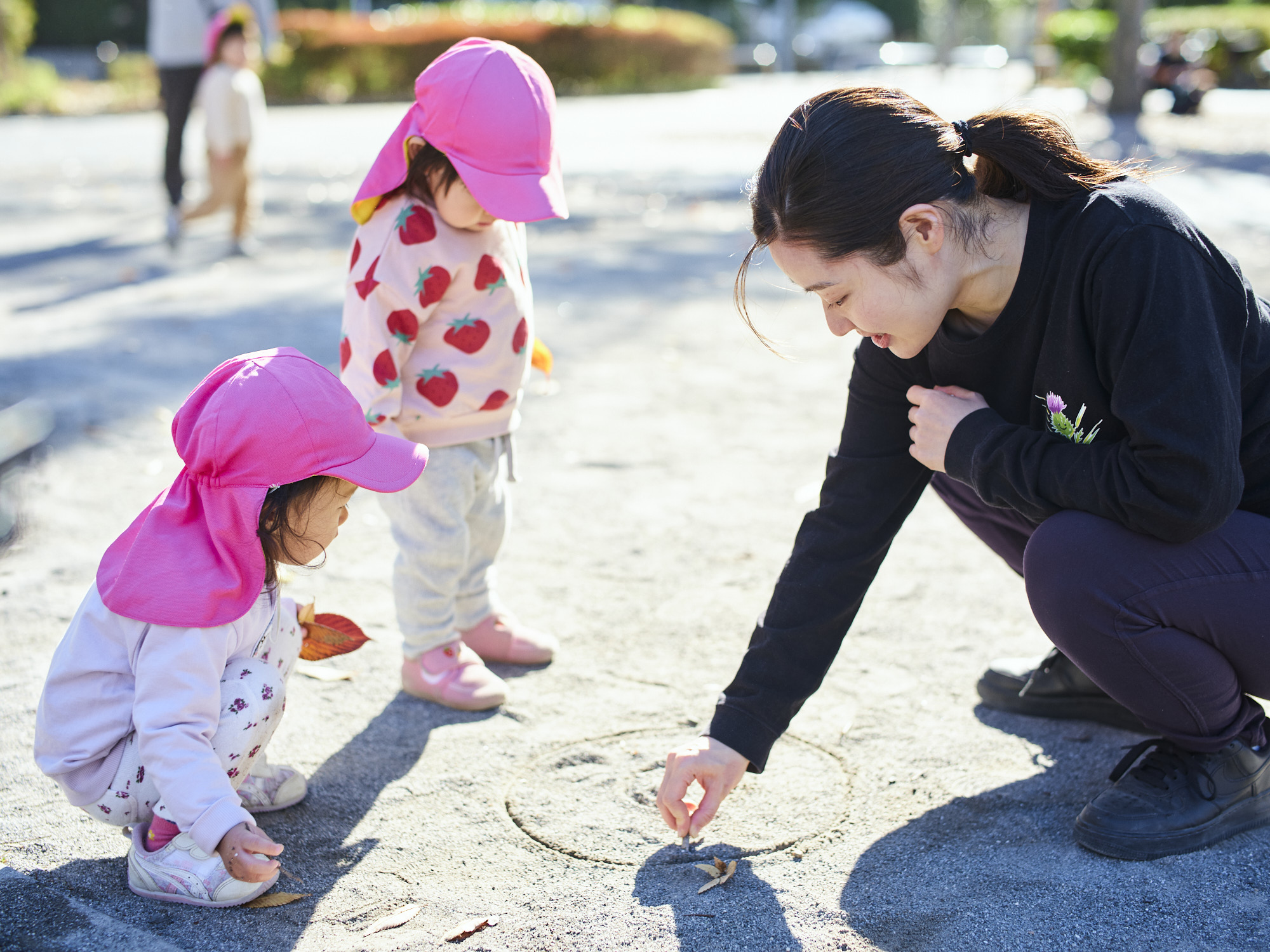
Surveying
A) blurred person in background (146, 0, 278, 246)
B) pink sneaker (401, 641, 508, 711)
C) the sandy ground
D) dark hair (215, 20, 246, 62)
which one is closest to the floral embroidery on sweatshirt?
the sandy ground

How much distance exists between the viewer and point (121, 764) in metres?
1.81

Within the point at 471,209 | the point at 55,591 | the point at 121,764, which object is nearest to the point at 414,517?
the point at 471,209

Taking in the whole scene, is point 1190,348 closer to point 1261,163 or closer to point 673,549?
point 673,549

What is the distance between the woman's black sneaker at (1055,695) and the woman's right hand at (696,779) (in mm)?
761

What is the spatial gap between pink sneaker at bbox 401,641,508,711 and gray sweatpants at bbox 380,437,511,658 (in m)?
0.02

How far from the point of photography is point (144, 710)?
1720mm

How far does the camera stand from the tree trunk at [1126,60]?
46.0ft

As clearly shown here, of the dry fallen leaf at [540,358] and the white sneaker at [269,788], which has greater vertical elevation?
the dry fallen leaf at [540,358]

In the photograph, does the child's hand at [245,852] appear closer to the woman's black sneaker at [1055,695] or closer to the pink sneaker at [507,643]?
the pink sneaker at [507,643]

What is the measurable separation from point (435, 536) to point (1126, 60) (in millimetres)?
14466

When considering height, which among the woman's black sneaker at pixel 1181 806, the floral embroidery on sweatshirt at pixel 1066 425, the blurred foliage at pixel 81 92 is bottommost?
the woman's black sneaker at pixel 1181 806

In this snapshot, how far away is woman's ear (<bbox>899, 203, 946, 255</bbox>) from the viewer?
1.75 meters

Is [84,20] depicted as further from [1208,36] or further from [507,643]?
[507,643]

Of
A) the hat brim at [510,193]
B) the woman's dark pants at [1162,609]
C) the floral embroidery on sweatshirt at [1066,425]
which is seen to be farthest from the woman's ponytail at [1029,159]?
the hat brim at [510,193]
